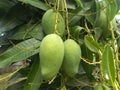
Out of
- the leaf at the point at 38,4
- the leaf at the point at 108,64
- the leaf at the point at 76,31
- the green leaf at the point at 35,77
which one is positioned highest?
the leaf at the point at 38,4

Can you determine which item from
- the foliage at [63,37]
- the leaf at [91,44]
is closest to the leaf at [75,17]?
the foliage at [63,37]

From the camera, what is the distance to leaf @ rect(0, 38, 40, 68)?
0.68m

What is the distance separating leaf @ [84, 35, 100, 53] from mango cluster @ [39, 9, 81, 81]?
0.15 feet

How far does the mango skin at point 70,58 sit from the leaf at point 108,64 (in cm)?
6

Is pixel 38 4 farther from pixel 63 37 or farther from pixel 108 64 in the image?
pixel 108 64

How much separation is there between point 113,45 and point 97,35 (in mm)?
66

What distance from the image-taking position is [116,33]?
826mm

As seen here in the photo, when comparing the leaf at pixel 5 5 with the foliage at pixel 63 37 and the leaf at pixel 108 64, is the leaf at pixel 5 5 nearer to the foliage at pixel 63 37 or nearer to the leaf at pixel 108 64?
the foliage at pixel 63 37

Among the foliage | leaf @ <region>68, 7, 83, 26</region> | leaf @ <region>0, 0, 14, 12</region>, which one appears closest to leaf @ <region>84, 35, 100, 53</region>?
the foliage

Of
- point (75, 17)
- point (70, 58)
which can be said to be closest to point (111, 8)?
point (75, 17)

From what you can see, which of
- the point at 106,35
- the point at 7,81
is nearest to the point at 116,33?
the point at 106,35

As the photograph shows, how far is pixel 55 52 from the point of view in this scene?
1.89 feet

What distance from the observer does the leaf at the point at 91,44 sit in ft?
2.15

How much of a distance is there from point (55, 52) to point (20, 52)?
14 cm
